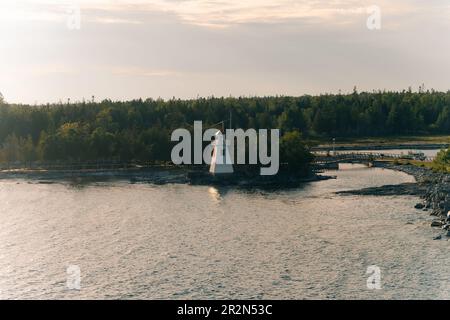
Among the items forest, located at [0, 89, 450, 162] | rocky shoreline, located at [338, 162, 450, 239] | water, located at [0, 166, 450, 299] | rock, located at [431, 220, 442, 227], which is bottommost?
water, located at [0, 166, 450, 299]

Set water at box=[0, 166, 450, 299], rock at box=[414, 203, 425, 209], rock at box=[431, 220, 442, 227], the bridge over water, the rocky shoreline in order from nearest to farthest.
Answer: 1. water at box=[0, 166, 450, 299]
2. rock at box=[431, 220, 442, 227]
3. the rocky shoreline
4. rock at box=[414, 203, 425, 209]
5. the bridge over water

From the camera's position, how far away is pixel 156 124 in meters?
148

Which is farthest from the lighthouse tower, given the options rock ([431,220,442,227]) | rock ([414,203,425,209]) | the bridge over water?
A: rock ([431,220,442,227])

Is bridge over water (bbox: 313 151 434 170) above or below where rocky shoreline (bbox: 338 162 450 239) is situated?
above

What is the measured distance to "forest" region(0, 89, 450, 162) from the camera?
121 meters

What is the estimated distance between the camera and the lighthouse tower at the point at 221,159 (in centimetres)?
10123

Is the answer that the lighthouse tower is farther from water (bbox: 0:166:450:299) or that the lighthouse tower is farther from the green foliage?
water (bbox: 0:166:450:299)

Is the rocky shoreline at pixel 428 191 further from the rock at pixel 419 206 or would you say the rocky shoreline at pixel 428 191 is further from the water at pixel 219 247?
the water at pixel 219 247

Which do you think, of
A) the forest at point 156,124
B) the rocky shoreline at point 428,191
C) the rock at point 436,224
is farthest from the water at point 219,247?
the forest at point 156,124

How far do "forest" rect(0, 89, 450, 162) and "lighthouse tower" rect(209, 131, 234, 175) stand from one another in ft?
33.9

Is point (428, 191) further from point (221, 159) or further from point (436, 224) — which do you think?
point (221, 159)

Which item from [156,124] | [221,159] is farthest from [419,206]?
[156,124]

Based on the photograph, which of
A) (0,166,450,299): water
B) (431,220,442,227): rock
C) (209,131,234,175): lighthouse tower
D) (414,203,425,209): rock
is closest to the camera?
(0,166,450,299): water

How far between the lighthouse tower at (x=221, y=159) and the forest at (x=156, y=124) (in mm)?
10335
